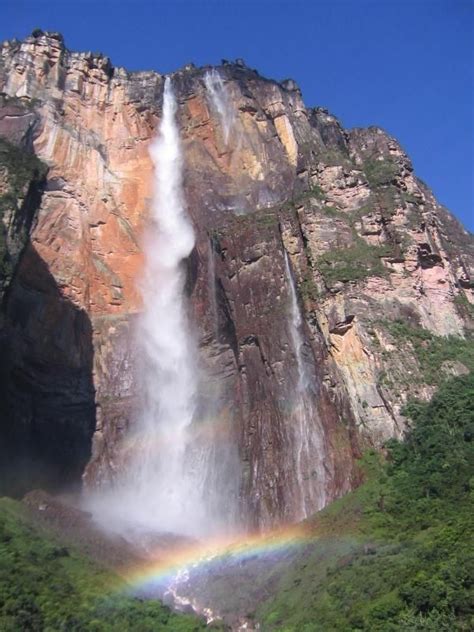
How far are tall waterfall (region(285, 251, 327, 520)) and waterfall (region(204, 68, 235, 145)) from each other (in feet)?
64.9

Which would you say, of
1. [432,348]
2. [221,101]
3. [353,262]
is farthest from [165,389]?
[221,101]

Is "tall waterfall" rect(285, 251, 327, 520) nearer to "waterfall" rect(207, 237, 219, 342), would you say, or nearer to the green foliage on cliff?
the green foliage on cliff

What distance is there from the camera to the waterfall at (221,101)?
51.7 metres

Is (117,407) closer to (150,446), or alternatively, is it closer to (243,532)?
(150,446)

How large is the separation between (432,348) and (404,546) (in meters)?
13.2

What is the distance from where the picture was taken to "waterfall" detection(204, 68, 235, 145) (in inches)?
2036

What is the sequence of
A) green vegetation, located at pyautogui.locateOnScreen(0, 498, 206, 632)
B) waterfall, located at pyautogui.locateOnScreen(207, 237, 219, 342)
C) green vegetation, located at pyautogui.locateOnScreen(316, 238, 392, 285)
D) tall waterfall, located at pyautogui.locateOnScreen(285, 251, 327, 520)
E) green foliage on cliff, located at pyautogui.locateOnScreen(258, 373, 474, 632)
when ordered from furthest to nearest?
waterfall, located at pyautogui.locateOnScreen(207, 237, 219, 342) < green vegetation, located at pyautogui.locateOnScreen(316, 238, 392, 285) < tall waterfall, located at pyautogui.locateOnScreen(285, 251, 327, 520) < green vegetation, located at pyautogui.locateOnScreen(0, 498, 206, 632) < green foliage on cliff, located at pyautogui.locateOnScreen(258, 373, 474, 632)

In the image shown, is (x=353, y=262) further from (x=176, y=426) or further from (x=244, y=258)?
(x=176, y=426)

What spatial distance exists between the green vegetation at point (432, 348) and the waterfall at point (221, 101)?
22.4 metres

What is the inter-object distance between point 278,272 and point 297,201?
5341 mm

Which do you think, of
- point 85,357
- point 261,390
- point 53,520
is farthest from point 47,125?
point 53,520

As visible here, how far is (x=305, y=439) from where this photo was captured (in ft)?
112

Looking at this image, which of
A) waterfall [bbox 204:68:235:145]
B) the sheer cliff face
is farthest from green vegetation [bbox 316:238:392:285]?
waterfall [bbox 204:68:235:145]

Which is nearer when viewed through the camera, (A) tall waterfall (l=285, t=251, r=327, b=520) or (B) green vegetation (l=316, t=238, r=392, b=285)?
(A) tall waterfall (l=285, t=251, r=327, b=520)
